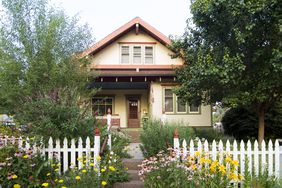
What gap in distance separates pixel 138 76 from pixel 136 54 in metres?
2.13

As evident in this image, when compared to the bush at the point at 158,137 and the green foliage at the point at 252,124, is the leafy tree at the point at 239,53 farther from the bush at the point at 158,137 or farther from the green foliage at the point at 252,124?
the bush at the point at 158,137

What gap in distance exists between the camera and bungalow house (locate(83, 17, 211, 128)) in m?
16.8

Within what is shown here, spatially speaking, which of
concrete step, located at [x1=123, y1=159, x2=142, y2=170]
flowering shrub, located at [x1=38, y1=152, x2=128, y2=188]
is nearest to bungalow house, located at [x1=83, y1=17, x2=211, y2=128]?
concrete step, located at [x1=123, y1=159, x2=142, y2=170]

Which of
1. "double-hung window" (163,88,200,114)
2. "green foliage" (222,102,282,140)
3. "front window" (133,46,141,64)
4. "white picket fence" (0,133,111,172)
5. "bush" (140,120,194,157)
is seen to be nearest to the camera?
"white picket fence" (0,133,111,172)

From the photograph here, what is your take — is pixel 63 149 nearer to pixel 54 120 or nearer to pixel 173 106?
pixel 54 120

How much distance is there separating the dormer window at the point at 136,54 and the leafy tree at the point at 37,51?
172 inches

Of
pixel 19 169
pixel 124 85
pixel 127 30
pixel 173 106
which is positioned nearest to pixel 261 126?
pixel 173 106

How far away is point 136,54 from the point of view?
59.1 feet

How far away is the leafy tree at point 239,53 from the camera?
986cm

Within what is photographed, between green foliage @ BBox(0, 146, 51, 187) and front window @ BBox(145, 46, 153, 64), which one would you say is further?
front window @ BBox(145, 46, 153, 64)

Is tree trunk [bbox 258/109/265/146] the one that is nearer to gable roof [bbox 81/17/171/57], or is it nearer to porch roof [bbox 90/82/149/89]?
gable roof [bbox 81/17/171/57]

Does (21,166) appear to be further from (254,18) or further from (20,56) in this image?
(254,18)

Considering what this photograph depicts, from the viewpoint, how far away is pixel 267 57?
1070 cm

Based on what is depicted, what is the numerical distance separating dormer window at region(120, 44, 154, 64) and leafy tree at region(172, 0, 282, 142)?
6.12m
